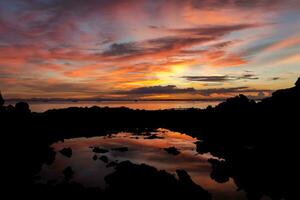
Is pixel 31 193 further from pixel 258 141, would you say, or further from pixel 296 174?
pixel 258 141

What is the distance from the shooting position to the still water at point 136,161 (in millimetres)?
31672

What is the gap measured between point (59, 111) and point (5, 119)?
169 ft

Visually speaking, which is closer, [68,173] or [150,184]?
[150,184]

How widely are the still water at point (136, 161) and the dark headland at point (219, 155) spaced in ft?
4.31

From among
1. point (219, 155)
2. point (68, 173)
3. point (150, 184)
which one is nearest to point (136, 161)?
point (68, 173)

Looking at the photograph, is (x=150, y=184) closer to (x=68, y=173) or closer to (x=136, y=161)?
(x=68, y=173)

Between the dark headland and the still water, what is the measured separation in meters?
1.31

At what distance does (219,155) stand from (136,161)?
43.9 ft

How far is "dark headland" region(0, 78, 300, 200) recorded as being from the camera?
87.6 feet

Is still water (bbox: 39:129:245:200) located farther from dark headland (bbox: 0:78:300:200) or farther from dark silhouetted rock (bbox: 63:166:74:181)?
dark headland (bbox: 0:78:300:200)

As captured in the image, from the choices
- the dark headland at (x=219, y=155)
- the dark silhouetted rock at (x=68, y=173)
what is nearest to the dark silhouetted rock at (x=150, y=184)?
the dark headland at (x=219, y=155)

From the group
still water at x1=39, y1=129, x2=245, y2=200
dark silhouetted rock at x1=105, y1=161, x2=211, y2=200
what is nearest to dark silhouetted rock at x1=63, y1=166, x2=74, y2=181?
still water at x1=39, y1=129, x2=245, y2=200

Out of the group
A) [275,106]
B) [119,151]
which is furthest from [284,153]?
[119,151]

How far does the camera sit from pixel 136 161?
42.5 m
